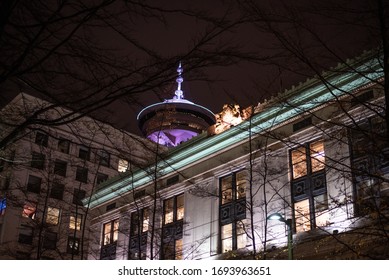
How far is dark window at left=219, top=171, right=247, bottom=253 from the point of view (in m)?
32.1

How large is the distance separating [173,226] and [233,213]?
592cm

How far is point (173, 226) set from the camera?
3688 centimetres

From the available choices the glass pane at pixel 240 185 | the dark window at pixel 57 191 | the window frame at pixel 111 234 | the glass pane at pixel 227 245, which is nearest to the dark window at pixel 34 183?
the dark window at pixel 57 191

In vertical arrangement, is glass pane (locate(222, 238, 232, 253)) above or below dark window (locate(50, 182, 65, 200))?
below

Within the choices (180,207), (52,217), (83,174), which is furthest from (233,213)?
(52,217)

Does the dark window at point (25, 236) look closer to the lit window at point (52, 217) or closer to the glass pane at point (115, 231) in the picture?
the lit window at point (52, 217)

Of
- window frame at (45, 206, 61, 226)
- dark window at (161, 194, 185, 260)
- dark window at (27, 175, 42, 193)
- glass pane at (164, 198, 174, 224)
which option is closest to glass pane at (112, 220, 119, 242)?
glass pane at (164, 198, 174, 224)

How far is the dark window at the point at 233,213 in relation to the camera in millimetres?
32062

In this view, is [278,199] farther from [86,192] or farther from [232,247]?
[86,192]

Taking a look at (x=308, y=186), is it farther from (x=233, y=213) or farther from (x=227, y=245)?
(x=227, y=245)

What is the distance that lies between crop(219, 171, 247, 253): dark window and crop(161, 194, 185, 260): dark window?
374 cm

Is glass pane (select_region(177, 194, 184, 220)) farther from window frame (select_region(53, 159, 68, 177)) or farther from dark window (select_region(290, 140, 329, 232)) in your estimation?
dark window (select_region(290, 140, 329, 232))

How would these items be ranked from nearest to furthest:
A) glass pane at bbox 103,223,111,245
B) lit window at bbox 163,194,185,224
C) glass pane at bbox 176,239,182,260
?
glass pane at bbox 176,239,182,260, lit window at bbox 163,194,185,224, glass pane at bbox 103,223,111,245
